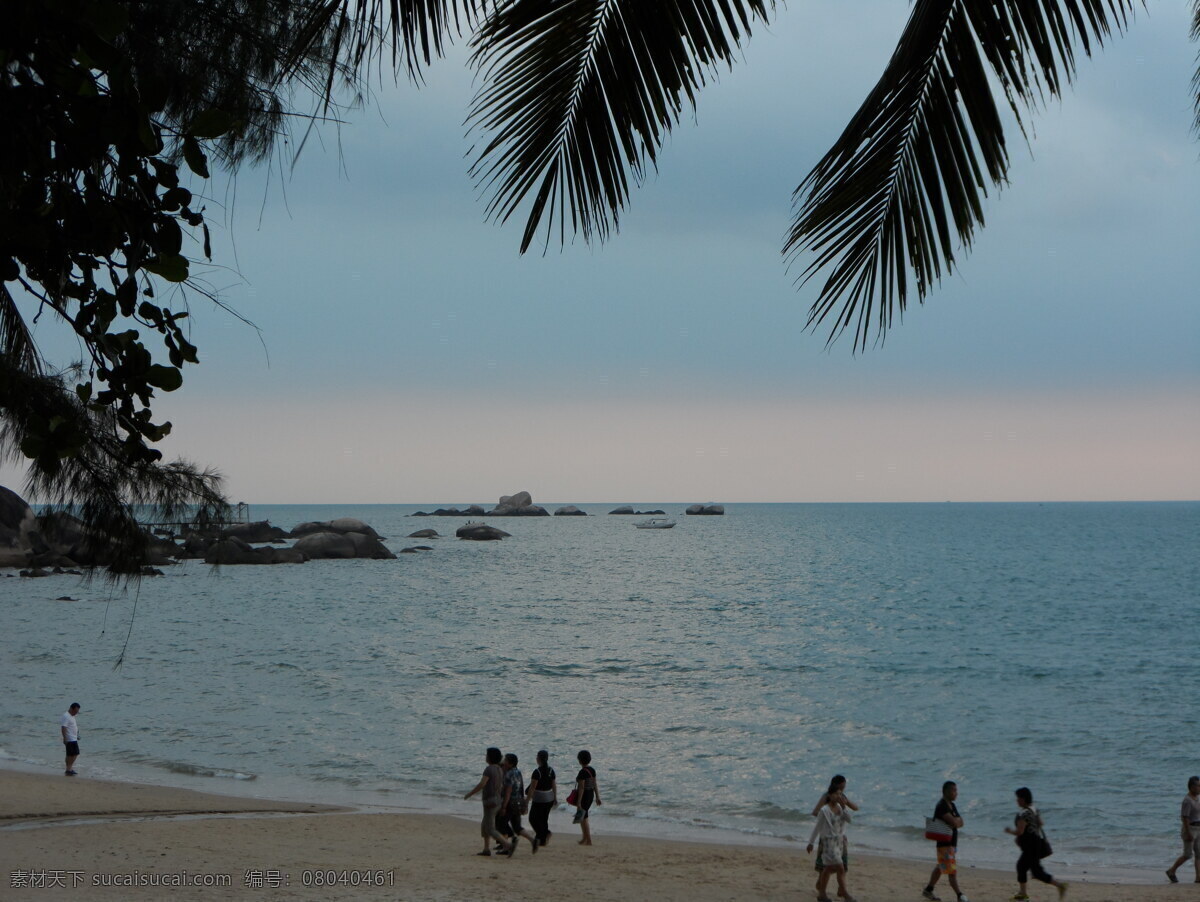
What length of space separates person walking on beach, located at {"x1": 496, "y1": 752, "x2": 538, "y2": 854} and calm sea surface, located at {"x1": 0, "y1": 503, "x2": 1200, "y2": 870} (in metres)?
3.93

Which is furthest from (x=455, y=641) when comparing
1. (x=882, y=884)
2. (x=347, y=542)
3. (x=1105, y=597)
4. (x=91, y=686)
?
(x=347, y=542)

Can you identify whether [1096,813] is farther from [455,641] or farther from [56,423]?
[455,641]

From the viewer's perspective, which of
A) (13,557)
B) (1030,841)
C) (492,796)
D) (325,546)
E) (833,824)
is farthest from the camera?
(325,546)

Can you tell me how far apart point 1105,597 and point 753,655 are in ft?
118

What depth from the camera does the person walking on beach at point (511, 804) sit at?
1351 centimetres

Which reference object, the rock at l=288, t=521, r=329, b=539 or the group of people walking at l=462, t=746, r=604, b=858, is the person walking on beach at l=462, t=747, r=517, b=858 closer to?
the group of people walking at l=462, t=746, r=604, b=858

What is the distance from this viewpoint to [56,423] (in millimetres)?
2023

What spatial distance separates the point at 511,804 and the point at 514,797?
101 millimetres

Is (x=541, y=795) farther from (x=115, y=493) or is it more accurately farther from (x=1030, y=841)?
(x=115, y=493)

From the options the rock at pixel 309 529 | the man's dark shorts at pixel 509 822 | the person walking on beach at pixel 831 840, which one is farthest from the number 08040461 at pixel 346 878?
the rock at pixel 309 529

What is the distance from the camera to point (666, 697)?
105 feet

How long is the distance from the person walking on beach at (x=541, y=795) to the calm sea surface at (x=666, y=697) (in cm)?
363

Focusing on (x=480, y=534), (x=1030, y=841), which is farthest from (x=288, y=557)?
(x=1030, y=841)

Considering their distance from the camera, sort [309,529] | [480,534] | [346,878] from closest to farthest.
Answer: [346,878] < [309,529] < [480,534]
